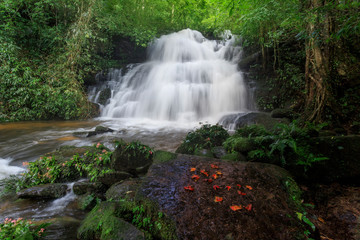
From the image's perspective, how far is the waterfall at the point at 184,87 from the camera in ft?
34.7

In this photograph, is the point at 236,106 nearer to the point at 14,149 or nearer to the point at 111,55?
the point at 14,149

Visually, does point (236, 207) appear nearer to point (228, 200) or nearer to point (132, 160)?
point (228, 200)

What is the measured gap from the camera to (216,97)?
35.5 feet

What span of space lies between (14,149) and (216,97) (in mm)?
9444

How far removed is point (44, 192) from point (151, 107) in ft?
29.0

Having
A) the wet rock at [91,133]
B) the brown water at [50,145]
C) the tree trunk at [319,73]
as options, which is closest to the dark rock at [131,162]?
the brown water at [50,145]

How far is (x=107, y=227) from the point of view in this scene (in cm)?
188

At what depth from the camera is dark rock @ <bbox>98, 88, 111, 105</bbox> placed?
12.4 metres

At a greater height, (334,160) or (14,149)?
(334,160)

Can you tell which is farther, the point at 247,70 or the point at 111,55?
the point at 111,55

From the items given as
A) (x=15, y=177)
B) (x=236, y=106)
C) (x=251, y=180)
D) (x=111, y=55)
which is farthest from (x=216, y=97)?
(x=111, y=55)

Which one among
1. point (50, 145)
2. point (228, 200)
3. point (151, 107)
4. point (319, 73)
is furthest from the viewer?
point (151, 107)

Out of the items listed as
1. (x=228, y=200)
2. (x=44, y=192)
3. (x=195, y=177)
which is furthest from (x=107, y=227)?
(x=44, y=192)

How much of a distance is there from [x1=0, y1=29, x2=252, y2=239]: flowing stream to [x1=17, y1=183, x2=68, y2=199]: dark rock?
0.37 ft
